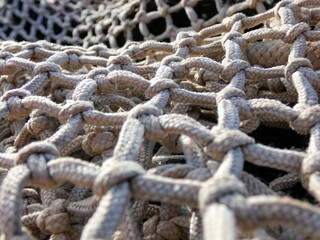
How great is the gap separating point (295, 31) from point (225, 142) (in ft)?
1.14

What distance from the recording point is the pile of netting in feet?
1.15

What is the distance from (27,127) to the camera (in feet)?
2.10

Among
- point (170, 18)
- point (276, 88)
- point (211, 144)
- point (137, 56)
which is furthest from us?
point (170, 18)

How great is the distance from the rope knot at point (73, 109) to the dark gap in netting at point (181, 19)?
69cm

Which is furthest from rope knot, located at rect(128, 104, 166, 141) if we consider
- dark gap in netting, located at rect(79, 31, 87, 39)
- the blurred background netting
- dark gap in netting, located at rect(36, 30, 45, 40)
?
dark gap in netting, located at rect(36, 30, 45, 40)

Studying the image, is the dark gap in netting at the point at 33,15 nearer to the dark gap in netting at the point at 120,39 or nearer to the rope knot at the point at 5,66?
the dark gap in netting at the point at 120,39

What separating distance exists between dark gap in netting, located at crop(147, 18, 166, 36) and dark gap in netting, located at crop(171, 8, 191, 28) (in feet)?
0.18

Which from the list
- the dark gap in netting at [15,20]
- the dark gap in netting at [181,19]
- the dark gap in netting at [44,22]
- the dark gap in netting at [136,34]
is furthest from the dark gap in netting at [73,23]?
the dark gap in netting at [181,19]

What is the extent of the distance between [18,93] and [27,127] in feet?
0.23

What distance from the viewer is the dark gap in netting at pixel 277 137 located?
0.67 metres

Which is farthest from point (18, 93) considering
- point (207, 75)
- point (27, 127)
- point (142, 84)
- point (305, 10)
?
point (305, 10)

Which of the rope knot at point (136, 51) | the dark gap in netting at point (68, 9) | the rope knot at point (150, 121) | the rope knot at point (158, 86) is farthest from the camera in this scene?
the dark gap in netting at point (68, 9)

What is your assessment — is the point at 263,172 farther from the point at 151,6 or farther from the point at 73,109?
the point at 151,6

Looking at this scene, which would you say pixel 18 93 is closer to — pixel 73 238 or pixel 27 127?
pixel 27 127
